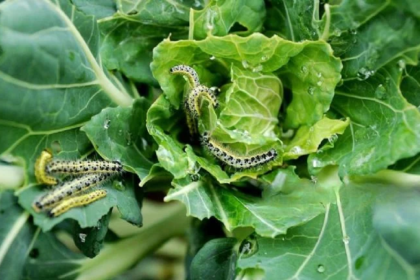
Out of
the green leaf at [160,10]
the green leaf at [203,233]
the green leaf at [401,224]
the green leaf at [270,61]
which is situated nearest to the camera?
the green leaf at [401,224]

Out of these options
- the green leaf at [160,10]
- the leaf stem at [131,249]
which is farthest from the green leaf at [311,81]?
the leaf stem at [131,249]

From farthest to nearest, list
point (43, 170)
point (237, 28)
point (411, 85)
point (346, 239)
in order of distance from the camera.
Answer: point (237, 28), point (411, 85), point (346, 239), point (43, 170)

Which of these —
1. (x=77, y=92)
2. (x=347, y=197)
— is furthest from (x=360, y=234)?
(x=77, y=92)

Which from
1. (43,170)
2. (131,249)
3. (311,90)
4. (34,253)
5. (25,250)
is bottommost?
(131,249)

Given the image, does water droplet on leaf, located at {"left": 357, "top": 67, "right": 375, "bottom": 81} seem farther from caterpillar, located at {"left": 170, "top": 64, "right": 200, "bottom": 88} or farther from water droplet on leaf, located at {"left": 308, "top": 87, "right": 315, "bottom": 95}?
caterpillar, located at {"left": 170, "top": 64, "right": 200, "bottom": 88}

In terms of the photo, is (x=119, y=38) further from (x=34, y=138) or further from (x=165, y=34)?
(x=34, y=138)

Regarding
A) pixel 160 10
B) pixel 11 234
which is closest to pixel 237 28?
pixel 160 10

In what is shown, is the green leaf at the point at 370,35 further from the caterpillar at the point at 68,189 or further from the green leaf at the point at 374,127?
the caterpillar at the point at 68,189

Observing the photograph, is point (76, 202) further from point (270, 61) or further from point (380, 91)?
point (380, 91)

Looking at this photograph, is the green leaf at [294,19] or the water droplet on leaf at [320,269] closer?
the water droplet on leaf at [320,269]
